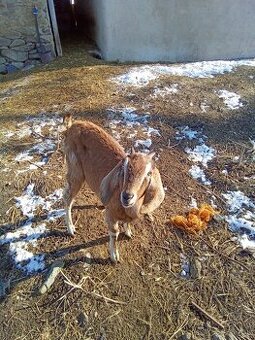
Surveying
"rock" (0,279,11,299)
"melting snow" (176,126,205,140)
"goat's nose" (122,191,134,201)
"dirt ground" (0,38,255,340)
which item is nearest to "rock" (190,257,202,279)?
"dirt ground" (0,38,255,340)

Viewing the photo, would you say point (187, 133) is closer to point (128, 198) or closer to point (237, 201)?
point (237, 201)

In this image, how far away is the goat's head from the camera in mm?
2732

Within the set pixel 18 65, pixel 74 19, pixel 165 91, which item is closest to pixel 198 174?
pixel 165 91

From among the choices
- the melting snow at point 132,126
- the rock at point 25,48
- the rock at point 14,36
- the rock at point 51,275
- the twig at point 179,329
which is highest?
the rock at point 14,36

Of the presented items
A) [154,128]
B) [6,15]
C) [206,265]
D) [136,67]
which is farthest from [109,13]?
[206,265]

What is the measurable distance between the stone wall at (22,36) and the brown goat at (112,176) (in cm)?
482

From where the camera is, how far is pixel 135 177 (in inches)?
108

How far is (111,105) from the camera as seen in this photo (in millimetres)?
6414

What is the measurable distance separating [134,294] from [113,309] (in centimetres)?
26

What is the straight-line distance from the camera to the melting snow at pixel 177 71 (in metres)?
7.25

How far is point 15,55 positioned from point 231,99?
498 cm

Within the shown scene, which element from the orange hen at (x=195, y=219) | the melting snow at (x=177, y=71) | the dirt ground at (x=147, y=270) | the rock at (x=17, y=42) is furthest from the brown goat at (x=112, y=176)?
the rock at (x=17, y=42)

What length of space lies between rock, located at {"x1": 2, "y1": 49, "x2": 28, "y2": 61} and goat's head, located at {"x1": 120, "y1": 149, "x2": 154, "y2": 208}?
6308mm

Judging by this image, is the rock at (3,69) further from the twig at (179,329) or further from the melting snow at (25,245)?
the twig at (179,329)
